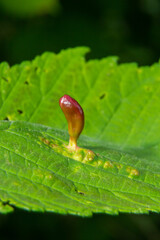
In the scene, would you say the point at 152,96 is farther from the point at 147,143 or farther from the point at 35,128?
the point at 35,128

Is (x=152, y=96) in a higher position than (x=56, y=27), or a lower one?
lower

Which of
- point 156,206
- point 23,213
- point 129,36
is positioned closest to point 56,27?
point 129,36

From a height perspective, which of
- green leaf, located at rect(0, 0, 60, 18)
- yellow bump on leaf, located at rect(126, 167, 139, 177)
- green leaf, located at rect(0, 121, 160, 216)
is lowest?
green leaf, located at rect(0, 121, 160, 216)

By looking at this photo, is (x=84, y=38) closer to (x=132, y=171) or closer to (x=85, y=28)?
(x=85, y=28)

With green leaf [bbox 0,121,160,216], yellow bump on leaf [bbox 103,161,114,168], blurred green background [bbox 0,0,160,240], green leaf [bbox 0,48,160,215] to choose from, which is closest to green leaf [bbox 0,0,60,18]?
blurred green background [bbox 0,0,160,240]

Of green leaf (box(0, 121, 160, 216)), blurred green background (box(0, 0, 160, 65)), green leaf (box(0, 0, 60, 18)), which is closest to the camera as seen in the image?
green leaf (box(0, 121, 160, 216))

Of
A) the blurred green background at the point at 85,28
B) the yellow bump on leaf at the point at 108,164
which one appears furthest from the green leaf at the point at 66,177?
the blurred green background at the point at 85,28

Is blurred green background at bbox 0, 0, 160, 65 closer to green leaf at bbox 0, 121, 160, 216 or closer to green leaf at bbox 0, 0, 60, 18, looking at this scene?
green leaf at bbox 0, 0, 60, 18

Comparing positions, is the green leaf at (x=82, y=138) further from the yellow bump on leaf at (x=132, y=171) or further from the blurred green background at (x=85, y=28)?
the blurred green background at (x=85, y=28)
